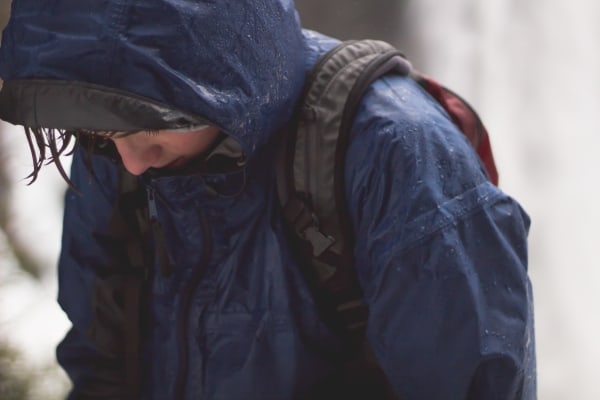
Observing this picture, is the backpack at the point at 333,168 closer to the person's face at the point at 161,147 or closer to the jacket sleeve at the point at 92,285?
the person's face at the point at 161,147

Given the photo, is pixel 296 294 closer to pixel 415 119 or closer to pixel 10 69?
pixel 415 119

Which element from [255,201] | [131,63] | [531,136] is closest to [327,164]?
[255,201]

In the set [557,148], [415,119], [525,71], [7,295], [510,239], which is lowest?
[7,295]

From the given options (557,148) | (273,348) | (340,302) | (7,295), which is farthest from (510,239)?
(557,148)

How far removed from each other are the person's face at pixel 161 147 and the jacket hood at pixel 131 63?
0.10m

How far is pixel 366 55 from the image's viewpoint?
121cm

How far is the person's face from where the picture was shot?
118 cm

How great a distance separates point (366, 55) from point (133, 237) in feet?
1.66

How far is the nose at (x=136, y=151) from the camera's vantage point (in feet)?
3.87

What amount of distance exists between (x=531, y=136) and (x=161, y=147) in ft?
6.33

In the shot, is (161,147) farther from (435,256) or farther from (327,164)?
(435,256)

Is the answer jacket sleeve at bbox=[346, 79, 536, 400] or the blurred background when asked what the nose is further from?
the blurred background

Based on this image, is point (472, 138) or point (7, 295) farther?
point (7, 295)

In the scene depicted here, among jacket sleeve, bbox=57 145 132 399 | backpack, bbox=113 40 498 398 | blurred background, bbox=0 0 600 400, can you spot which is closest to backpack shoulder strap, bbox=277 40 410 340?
backpack, bbox=113 40 498 398
